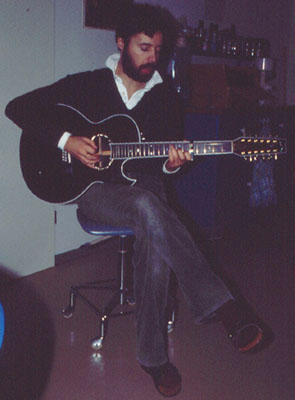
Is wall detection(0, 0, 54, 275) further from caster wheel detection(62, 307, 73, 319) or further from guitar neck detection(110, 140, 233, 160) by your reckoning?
guitar neck detection(110, 140, 233, 160)

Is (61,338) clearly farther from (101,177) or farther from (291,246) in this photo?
(291,246)

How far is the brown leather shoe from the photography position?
1.46 meters

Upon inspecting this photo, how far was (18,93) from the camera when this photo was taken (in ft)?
7.02

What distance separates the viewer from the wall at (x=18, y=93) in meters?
2.07

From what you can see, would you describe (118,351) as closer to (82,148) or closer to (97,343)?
(97,343)

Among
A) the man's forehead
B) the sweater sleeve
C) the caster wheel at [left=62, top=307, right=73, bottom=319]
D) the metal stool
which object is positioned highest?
the man's forehead

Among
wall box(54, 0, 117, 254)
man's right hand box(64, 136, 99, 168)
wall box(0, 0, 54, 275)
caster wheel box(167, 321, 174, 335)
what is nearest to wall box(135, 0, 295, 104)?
wall box(54, 0, 117, 254)

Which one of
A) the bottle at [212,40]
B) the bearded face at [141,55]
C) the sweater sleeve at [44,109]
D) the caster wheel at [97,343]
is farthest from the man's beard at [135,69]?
the bottle at [212,40]

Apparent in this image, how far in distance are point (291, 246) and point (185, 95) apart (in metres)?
1.36

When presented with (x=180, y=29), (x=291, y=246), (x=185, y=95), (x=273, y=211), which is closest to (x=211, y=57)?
(x=180, y=29)

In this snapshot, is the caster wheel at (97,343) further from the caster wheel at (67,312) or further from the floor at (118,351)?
the caster wheel at (67,312)

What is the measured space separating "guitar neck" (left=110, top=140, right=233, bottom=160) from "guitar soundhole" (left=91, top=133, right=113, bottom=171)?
0.06 feet

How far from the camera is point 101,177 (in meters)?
1.75

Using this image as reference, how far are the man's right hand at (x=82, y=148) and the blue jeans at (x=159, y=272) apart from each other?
0.26 metres
